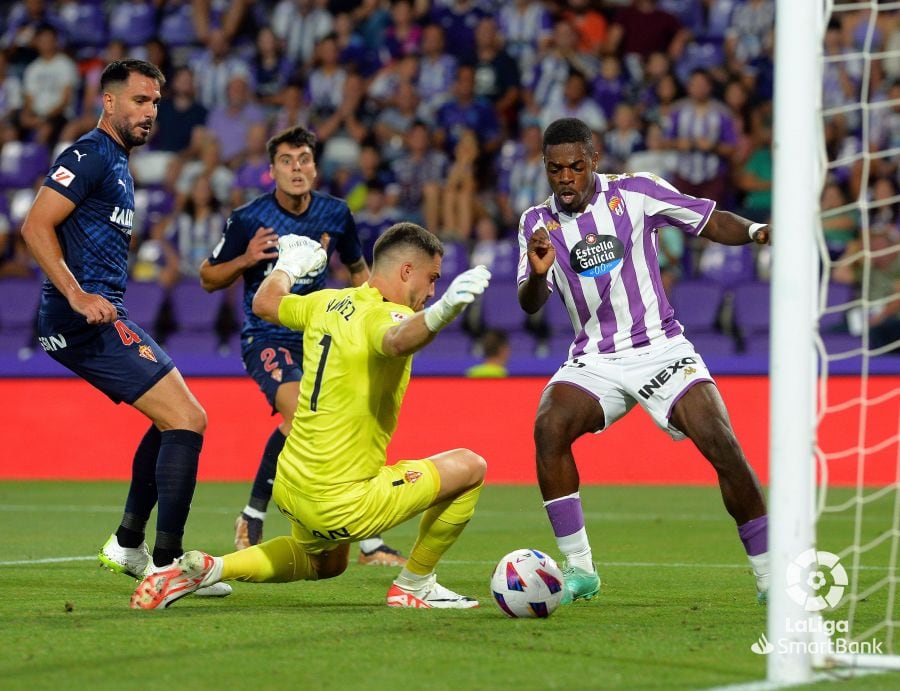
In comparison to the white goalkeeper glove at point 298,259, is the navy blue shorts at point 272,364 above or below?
below

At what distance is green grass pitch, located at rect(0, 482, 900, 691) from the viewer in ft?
13.1

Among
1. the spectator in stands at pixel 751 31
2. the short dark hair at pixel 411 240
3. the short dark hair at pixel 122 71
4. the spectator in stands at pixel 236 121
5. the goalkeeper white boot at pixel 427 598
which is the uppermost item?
the spectator in stands at pixel 751 31

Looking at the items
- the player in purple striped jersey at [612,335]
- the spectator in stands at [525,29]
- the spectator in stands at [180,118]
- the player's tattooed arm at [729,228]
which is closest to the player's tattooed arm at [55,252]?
the player in purple striped jersey at [612,335]

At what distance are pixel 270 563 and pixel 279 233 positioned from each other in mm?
2718

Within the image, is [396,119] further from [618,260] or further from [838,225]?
[618,260]

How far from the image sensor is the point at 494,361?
12.6m

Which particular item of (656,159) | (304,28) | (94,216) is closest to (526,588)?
(94,216)

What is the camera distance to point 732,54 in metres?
15.8

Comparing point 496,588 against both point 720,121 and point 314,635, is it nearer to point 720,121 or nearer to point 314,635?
point 314,635

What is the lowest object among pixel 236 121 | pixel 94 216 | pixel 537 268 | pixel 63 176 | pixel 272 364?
pixel 272 364

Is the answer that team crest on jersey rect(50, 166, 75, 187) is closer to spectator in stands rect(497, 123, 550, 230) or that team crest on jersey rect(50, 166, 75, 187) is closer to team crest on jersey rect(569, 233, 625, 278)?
team crest on jersey rect(569, 233, 625, 278)

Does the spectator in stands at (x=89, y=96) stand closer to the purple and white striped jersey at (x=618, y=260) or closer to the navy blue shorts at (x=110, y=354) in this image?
the navy blue shorts at (x=110, y=354)

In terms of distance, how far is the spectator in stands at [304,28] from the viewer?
17.4 m

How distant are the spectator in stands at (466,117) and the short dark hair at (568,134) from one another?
31.9 ft
